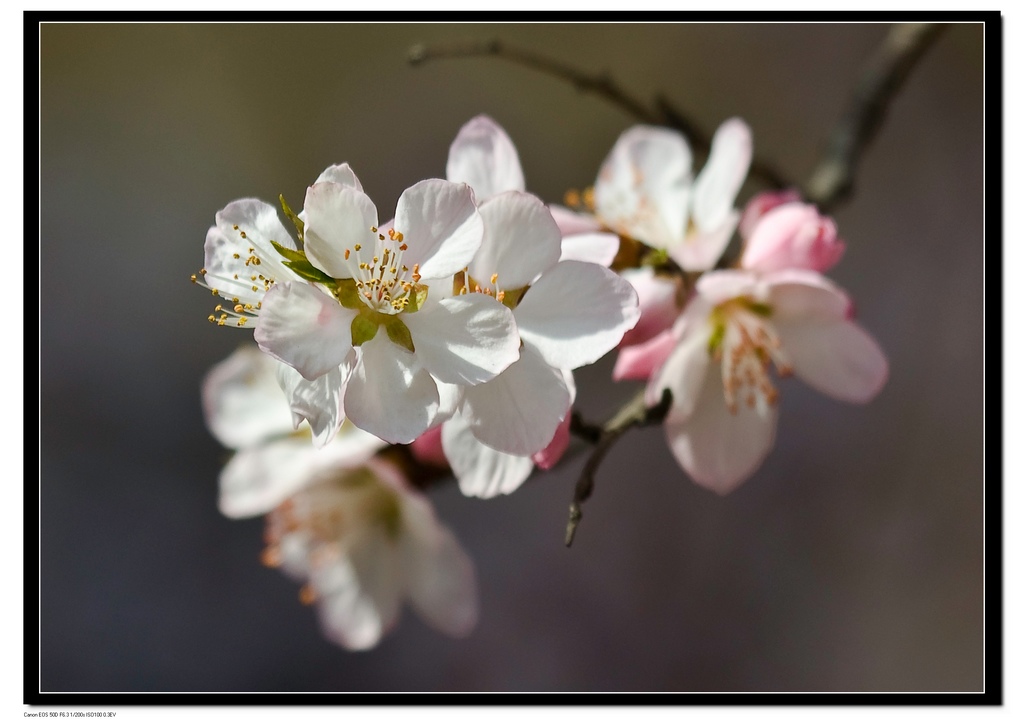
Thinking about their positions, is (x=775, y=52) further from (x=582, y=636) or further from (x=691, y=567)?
(x=582, y=636)

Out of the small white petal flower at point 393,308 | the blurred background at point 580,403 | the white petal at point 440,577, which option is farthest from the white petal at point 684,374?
the blurred background at point 580,403

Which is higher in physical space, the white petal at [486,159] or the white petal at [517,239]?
the white petal at [486,159]

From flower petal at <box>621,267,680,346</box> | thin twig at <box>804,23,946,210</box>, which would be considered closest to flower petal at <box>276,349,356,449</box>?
flower petal at <box>621,267,680,346</box>

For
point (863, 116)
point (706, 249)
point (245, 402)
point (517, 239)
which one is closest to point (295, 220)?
point (517, 239)

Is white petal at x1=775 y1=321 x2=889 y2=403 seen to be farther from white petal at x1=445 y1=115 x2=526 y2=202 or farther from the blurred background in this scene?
the blurred background

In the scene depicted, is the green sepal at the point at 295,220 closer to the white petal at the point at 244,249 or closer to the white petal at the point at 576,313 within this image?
the white petal at the point at 244,249

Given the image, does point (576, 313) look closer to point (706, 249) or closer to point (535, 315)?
point (535, 315)
